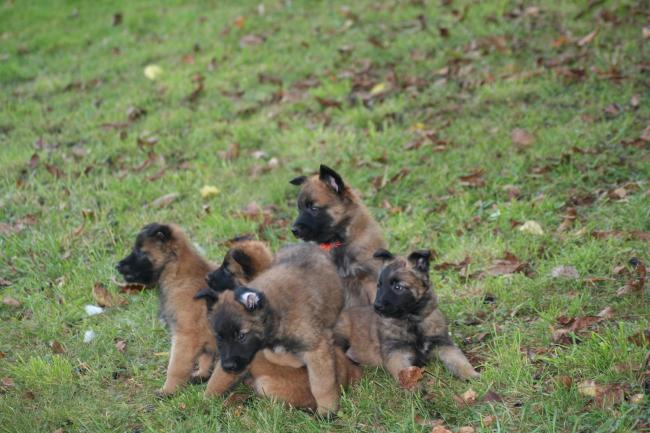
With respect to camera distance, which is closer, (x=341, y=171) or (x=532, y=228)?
(x=532, y=228)

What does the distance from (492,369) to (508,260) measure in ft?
5.82

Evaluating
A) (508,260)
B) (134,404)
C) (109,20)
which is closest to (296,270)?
(134,404)

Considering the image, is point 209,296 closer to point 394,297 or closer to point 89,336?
point 394,297

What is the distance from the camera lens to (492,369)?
501 centimetres

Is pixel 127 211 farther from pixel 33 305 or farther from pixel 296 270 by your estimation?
pixel 296 270

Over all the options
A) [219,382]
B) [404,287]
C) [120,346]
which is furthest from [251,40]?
[219,382]

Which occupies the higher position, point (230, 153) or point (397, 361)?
point (397, 361)

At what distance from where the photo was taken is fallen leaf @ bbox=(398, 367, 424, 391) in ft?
16.6

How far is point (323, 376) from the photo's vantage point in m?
5.14

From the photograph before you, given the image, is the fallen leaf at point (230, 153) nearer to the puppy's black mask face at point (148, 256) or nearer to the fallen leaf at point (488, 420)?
the puppy's black mask face at point (148, 256)

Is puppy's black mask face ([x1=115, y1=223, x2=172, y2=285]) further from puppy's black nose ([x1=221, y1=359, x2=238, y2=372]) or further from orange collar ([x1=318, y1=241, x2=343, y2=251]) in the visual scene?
puppy's black nose ([x1=221, y1=359, x2=238, y2=372])

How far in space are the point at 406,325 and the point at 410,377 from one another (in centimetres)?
47

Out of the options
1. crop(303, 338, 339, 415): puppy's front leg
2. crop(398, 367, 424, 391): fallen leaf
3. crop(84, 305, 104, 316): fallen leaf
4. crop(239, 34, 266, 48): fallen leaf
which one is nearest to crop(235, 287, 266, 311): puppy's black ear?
crop(303, 338, 339, 415): puppy's front leg

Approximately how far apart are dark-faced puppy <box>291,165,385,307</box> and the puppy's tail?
1134mm
